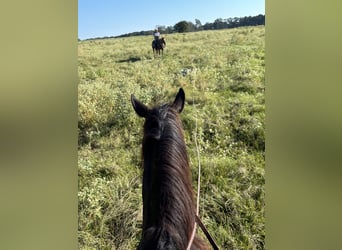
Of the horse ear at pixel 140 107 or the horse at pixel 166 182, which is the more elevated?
the horse ear at pixel 140 107

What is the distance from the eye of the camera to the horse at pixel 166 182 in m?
1.17

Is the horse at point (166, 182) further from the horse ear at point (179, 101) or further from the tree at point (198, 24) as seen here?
the tree at point (198, 24)

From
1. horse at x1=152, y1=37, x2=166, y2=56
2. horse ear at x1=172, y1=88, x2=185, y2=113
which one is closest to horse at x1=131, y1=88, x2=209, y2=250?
horse ear at x1=172, y1=88, x2=185, y2=113

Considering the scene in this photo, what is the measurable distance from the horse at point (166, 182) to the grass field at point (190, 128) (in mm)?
83

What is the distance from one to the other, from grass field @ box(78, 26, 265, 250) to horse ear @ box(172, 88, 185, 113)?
0.15ft

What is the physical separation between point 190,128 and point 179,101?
0.35ft

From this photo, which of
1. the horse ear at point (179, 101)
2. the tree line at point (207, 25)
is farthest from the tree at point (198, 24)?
the horse ear at point (179, 101)

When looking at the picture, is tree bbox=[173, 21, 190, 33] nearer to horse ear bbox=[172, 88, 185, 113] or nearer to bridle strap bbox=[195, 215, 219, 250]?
horse ear bbox=[172, 88, 185, 113]
